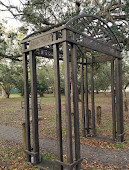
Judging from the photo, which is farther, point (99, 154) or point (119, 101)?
point (119, 101)

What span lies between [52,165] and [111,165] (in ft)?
4.39

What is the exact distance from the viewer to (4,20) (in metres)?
8.70

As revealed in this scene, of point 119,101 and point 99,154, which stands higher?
point 119,101

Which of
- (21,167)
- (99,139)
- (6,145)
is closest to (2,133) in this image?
(6,145)

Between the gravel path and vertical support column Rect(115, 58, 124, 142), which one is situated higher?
vertical support column Rect(115, 58, 124, 142)

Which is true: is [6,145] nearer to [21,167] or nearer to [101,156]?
[21,167]

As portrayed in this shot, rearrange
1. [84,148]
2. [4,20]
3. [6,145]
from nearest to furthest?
[84,148]
[6,145]
[4,20]

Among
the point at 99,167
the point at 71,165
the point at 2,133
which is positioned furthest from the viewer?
the point at 2,133

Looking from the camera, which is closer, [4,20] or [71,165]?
[71,165]

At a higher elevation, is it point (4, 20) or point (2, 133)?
point (4, 20)

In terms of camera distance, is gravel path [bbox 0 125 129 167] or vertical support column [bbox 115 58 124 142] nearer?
gravel path [bbox 0 125 129 167]

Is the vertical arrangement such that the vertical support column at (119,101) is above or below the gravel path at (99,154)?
above

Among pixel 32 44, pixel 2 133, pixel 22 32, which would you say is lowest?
pixel 2 133

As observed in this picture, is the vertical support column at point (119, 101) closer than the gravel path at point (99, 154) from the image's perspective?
No
